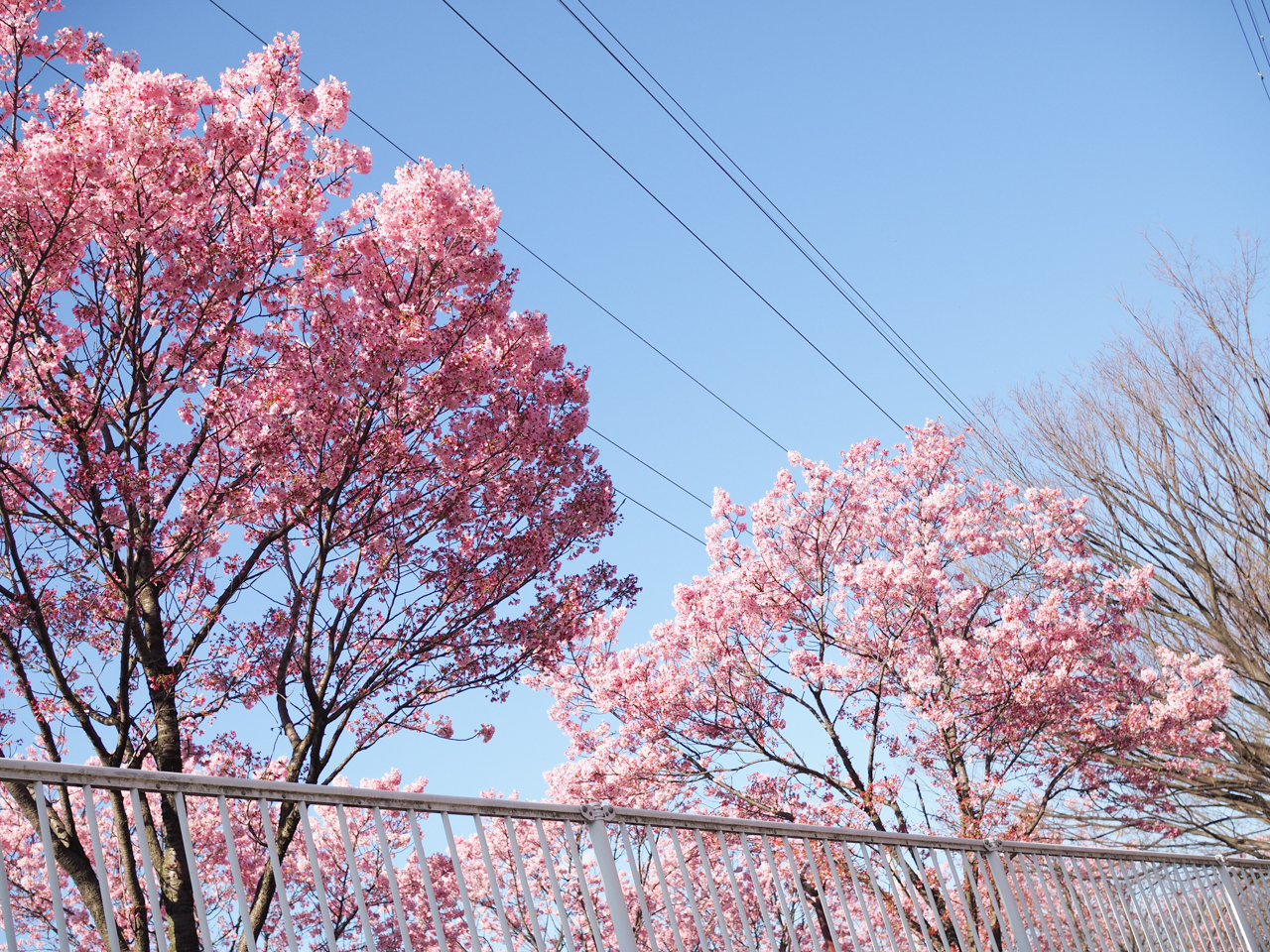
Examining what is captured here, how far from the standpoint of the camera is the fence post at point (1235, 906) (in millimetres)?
5762

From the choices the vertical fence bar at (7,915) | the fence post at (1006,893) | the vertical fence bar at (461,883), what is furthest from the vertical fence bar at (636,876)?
the fence post at (1006,893)

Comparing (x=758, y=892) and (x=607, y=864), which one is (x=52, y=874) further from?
(x=758, y=892)

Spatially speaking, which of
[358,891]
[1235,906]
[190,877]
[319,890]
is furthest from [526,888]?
[1235,906]

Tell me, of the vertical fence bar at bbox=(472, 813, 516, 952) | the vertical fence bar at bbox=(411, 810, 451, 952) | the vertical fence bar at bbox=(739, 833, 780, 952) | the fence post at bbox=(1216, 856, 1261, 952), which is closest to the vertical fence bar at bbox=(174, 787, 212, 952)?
the vertical fence bar at bbox=(411, 810, 451, 952)

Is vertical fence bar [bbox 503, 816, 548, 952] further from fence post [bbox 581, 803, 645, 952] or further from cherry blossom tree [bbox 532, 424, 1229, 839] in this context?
cherry blossom tree [bbox 532, 424, 1229, 839]

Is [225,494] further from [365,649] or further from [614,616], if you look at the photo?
[614,616]

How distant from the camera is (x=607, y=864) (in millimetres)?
2824

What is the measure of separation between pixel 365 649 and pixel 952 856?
3.53 m

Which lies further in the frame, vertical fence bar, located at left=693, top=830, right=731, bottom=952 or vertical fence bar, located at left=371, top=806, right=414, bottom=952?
vertical fence bar, located at left=693, top=830, right=731, bottom=952

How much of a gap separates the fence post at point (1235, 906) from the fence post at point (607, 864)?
15.7 ft

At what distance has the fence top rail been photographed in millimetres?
1928

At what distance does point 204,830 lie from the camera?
33.2ft

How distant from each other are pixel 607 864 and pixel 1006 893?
2332 millimetres

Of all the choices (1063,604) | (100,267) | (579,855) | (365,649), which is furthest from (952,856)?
(1063,604)
